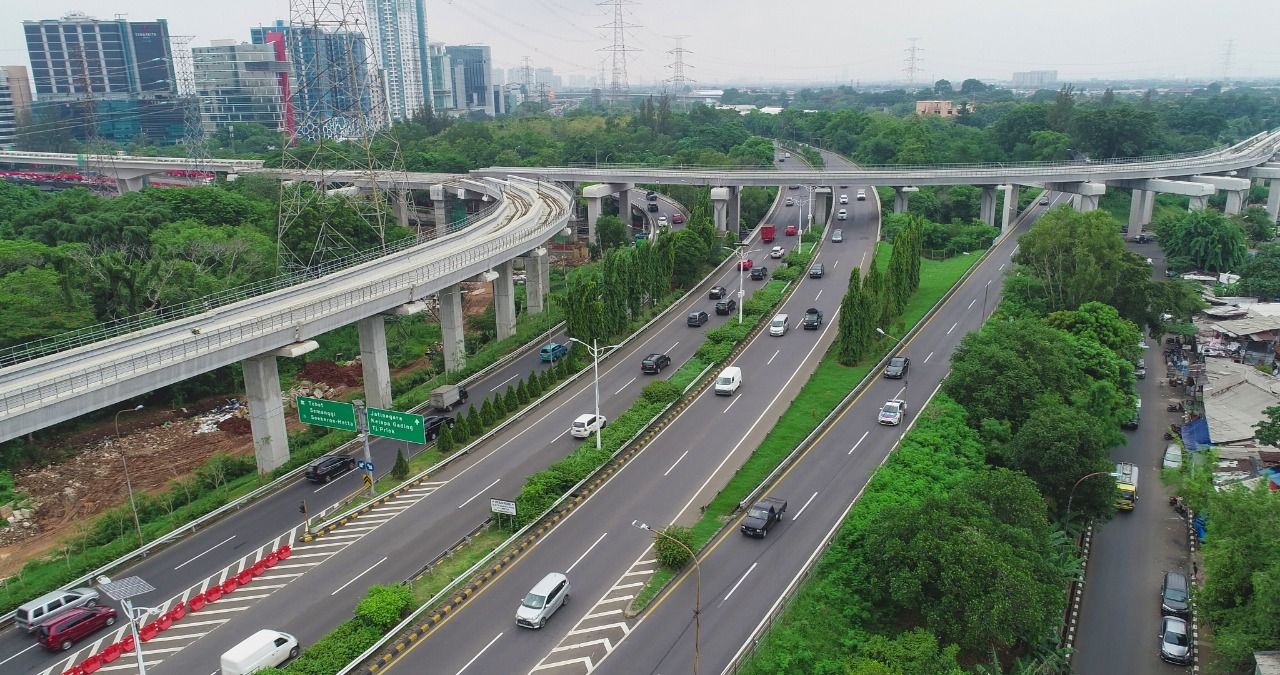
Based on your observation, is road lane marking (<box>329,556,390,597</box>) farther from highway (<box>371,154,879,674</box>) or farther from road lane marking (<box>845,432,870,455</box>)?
road lane marking (<box>845,432,870,455</box>)

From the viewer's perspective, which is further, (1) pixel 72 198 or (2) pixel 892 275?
(1) pixel 72 198

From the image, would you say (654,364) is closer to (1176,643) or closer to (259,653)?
(1176,643)

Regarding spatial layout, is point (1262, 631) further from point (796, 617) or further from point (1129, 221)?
point (1129, 221)

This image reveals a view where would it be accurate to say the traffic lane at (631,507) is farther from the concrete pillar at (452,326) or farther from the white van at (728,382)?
the concrete pillar at (452,326)

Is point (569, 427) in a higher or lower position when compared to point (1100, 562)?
higher

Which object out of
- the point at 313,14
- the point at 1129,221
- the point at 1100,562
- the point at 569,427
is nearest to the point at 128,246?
the point at 313,14

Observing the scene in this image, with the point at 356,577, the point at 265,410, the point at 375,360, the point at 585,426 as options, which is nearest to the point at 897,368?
the point at 585,426
